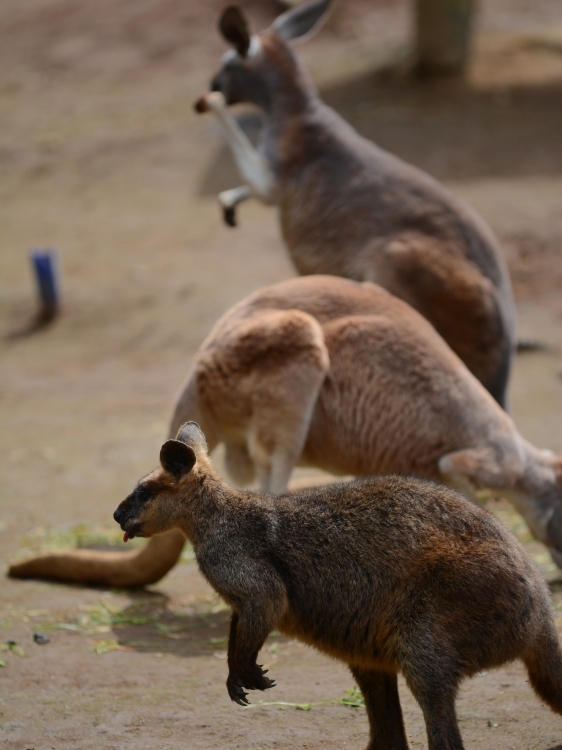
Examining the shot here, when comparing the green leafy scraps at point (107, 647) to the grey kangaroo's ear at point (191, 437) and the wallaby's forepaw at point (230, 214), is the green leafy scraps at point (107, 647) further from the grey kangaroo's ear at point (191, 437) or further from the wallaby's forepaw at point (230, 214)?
the wallaby's forepaw at point (230, 214)

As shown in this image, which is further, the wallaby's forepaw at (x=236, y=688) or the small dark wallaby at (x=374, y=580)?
the wallaby's forepaw at (x=236, y=688)

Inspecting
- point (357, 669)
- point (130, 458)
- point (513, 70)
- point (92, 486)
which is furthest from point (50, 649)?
point (513, 70)

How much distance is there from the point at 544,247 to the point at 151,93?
319 inches

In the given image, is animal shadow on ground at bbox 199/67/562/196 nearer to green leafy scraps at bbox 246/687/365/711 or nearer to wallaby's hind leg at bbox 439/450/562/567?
wallaby's hind leg at bbox 439/450/562/567

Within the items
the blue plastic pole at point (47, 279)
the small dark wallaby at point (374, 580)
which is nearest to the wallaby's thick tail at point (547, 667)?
the small dark wallaby at point (374, 580)

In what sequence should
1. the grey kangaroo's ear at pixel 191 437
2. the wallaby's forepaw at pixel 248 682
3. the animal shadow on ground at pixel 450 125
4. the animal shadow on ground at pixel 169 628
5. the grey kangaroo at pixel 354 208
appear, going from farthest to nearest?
1. the animal shadow on ground at pixel 450 125
2. the grey kangaroo at pixel 354 208
3. the animal shadow on ground at pixel 169 628
4. the grey kangaroo's ear at pixel 191 437
5. the wallaby's forepaw at pixel 248 682

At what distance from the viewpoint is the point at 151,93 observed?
16.7 m

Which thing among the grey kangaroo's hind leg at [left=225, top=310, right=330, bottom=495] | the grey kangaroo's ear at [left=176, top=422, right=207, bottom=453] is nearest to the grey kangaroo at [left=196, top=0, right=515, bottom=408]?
the grey kangaroo's hind leg at [left=225, top=310, right=330, bottom=495]

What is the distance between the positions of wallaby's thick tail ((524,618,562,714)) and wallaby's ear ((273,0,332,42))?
595 centimetres

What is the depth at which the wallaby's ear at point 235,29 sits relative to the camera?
737 cm

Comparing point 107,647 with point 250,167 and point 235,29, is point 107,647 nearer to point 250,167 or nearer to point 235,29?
point 250,167

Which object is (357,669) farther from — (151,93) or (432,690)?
(151,93)

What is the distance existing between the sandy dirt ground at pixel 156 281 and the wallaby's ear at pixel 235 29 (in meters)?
3.01

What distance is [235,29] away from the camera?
747 centimetres
